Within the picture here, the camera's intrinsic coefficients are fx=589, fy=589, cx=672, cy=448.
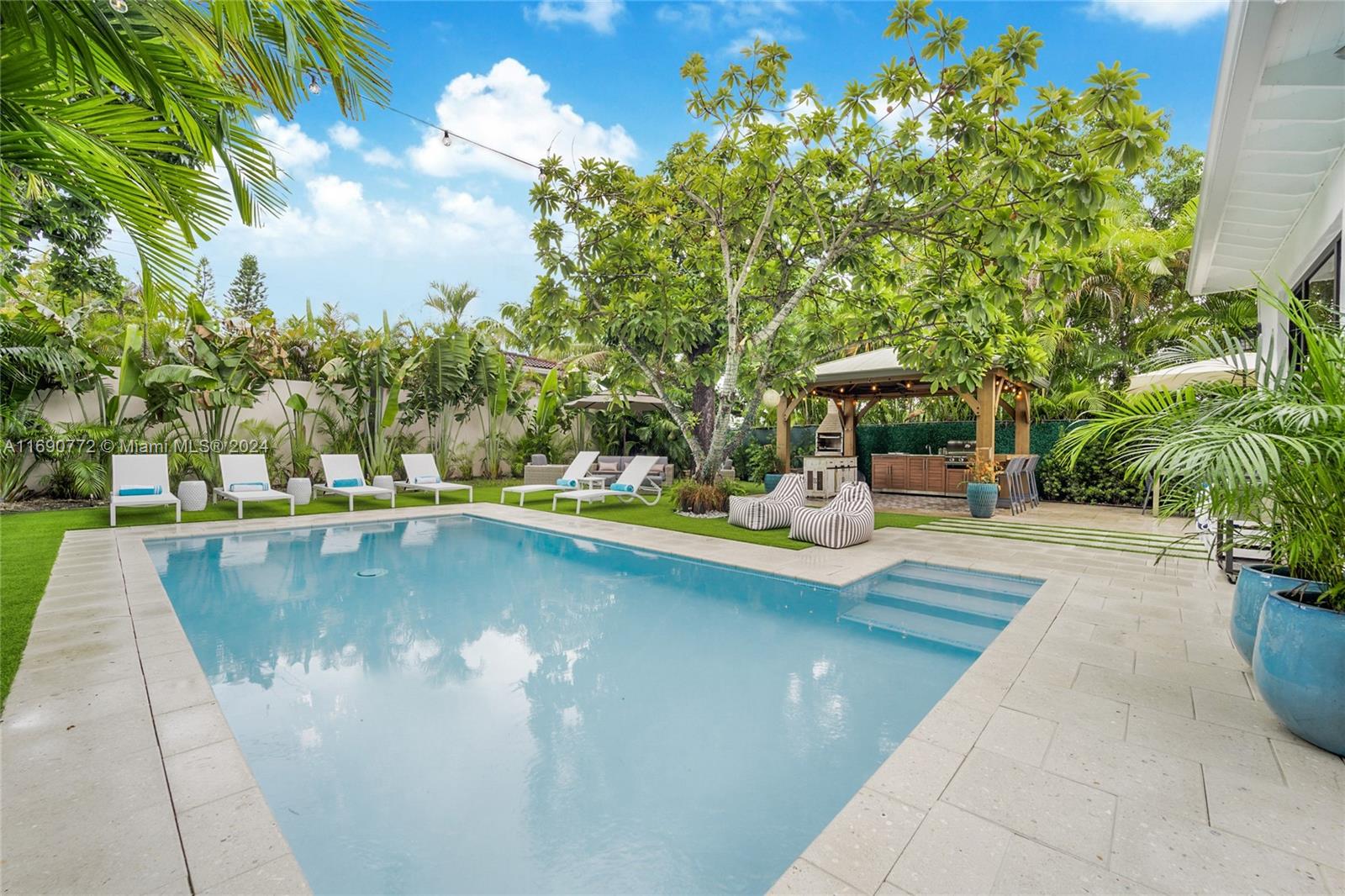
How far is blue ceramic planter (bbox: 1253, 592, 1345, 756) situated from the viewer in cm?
271

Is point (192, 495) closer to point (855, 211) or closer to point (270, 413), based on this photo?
point (270, 413)

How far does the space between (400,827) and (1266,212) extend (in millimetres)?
9355

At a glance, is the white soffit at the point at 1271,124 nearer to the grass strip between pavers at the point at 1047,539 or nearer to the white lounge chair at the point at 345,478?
the grass strip between pavers at the point at 1047,539

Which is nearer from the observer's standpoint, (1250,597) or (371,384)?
(1250,597)

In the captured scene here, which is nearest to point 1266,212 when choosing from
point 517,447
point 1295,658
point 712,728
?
point 1295,658

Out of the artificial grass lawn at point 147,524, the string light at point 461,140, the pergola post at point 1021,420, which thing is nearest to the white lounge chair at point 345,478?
the artificial grass lawn at point 147,524

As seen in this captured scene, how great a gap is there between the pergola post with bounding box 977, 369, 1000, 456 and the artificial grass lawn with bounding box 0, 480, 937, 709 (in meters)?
2.16

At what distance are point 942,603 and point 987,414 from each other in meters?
7.48

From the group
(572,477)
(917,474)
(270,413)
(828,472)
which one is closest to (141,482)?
(270,413)

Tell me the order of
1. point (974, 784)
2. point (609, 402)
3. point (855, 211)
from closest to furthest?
point (974, 784) → point (855, 211) → point (609, 402)

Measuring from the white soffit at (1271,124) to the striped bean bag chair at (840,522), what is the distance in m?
5.07

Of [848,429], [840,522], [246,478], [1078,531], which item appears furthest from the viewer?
[848,429]

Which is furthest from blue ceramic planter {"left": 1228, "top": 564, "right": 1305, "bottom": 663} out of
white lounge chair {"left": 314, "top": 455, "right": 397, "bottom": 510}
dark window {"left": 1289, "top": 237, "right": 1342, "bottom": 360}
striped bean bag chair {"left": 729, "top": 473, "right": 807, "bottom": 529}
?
white lounge chair {"left": 314, "top": 455, "right": 397, "bottom": 510}

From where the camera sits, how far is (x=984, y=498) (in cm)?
1130
